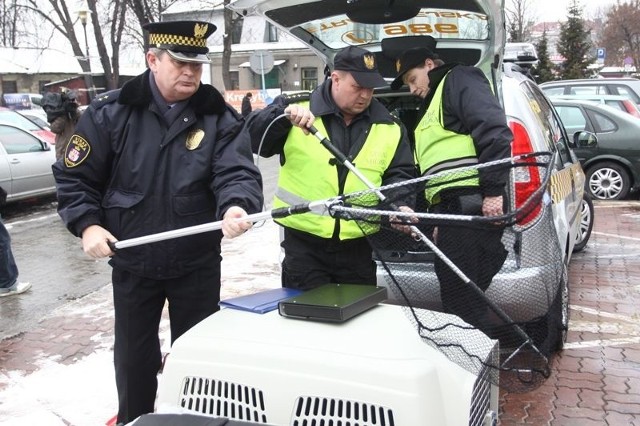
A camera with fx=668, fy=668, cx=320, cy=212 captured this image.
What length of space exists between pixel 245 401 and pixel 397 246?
0.76 m

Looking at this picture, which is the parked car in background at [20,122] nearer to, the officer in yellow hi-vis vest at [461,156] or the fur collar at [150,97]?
the fur collar at [150,97]

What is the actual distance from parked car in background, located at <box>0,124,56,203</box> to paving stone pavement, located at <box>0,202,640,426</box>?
4.74m

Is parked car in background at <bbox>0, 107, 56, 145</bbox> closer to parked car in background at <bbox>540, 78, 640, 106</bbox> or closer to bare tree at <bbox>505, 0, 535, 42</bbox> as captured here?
parked car in background at <bbox>540, 78, 640, 106</bbox>

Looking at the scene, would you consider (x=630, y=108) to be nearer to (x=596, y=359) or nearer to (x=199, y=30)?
(x=596, y=359)

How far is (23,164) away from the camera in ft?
Result: 35.3

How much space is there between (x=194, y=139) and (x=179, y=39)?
Result: 1.37 ft

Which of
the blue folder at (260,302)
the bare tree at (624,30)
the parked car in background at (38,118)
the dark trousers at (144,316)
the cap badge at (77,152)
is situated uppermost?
the bare tree at (624,30)

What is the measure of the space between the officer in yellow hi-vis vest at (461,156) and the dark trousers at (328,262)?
0.58 meters

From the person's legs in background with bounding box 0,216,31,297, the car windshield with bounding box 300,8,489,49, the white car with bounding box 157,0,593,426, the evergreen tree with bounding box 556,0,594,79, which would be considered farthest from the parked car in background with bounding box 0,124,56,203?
the evergreen tree with bounding box 556,0,594,79

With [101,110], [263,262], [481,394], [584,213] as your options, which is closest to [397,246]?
[481,394]

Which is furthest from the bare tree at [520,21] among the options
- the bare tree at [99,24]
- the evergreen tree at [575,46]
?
the bare tree at [99,24]

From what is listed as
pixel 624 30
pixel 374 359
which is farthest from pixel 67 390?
pixel 624 30

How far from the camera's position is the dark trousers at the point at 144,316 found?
293cm

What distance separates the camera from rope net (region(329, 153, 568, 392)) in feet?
7.10
